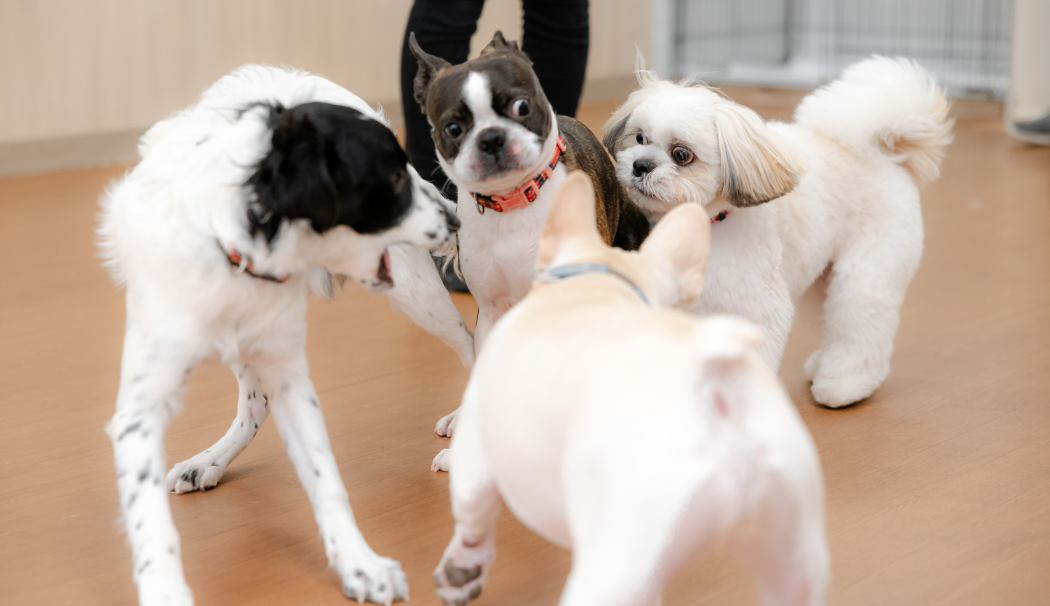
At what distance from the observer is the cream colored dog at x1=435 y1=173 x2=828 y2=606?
0.89 metres

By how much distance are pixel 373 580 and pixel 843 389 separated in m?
1.15

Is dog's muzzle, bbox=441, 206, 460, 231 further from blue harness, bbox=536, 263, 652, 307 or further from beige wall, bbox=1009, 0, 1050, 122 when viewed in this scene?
beige wall, bbox=1009, 0, 1050, 122

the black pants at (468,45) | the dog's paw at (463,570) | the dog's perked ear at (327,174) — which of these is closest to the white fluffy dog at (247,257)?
the dog's perked ear at (327,174)

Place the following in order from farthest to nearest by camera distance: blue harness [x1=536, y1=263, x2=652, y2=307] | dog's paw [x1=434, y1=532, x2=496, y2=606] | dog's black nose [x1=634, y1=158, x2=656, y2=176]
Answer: dog's black nose [x1=634, y1=158, x2=656, y2=176]
dog's paw [x1=434, y1=532, x2=496, y2=606]
blue harness [x1=536, y1=263, x2=652, y2=307]

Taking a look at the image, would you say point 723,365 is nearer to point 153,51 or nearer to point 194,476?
point 194,476

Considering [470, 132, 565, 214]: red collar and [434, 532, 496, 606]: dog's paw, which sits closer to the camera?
[434, 532, 496, 606]: dog's paw

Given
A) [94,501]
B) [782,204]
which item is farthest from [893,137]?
[94,501]

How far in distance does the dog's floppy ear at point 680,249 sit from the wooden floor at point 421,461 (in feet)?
1.41

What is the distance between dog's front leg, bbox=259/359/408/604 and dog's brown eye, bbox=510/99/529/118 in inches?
22.7

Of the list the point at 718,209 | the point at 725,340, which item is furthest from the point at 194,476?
the point at 725,340

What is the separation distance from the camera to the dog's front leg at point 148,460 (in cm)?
133

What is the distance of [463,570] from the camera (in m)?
1.30

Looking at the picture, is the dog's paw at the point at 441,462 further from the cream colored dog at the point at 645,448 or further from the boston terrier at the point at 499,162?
the cream colored dog at the point at 645,448

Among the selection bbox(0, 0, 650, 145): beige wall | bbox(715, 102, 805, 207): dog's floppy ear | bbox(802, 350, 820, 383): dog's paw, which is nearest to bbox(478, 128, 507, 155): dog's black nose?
bbox(715, 102, 805, 207): dog's floppy ear
